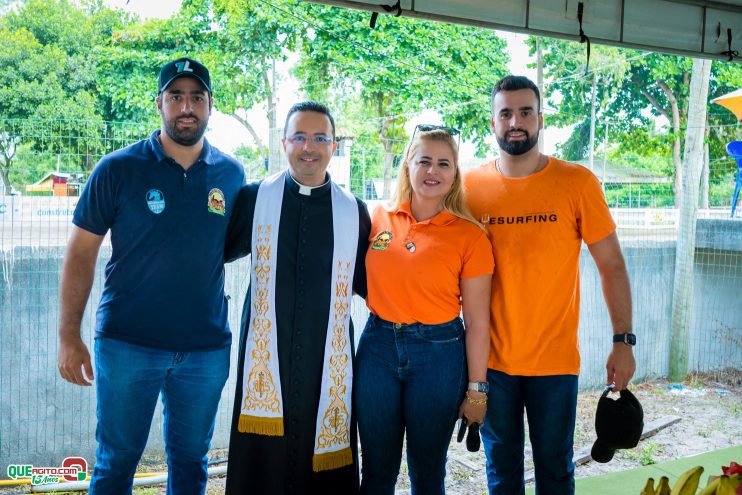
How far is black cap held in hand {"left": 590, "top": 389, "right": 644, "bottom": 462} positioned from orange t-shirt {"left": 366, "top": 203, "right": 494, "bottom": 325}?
0.75 metres

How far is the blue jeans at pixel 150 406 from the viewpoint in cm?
227

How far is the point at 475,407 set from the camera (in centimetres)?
225

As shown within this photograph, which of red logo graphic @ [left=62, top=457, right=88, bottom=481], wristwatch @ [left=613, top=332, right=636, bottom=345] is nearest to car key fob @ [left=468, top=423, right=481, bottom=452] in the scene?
wristwatch @ [left=613, top=332, right=636, bottom=345]

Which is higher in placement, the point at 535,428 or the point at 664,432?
the point at 535,428

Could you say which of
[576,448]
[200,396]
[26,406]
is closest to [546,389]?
[200,396]

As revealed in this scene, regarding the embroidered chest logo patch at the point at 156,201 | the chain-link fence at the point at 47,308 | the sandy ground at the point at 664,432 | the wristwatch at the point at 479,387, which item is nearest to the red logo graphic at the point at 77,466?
the chain-link fence at the point at 47,308

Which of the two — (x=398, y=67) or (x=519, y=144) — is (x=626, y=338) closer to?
(x=519, y=144)

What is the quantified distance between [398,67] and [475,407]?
1109cm

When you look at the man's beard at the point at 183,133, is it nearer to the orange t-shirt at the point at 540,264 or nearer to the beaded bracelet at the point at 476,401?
the orange t-shirt at the point at 540,264

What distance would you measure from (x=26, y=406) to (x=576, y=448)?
4.24 meters

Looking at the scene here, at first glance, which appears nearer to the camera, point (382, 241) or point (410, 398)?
point (410, 398)

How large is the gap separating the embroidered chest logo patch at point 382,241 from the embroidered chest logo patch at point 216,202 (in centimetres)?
60

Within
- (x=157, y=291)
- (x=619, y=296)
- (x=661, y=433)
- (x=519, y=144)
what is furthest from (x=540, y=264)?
(x=661, y=433)

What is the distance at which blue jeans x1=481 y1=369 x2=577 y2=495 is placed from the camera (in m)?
2.33
